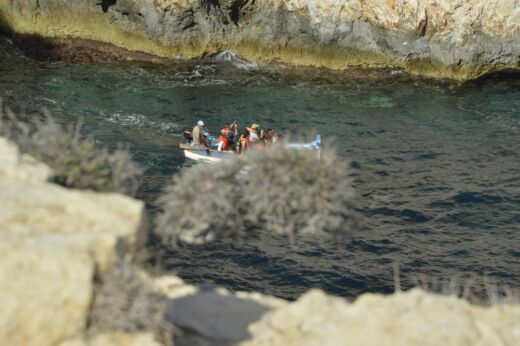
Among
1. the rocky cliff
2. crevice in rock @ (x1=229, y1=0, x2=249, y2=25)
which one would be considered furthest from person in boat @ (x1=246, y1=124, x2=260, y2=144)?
crevice in rock @ (x1=229, y1=0, x2=249, y2=25)

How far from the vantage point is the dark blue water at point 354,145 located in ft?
77.1

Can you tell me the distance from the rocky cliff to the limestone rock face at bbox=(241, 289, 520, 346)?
32.1m

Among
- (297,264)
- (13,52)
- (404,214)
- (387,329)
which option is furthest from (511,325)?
(13,52)

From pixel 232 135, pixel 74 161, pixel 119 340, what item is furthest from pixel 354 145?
pixel 119 340

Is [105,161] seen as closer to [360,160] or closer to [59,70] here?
[360,160]

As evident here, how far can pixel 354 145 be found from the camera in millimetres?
32969

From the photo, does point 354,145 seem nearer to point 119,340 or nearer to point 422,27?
point 422,27

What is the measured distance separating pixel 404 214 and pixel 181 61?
2152 cm

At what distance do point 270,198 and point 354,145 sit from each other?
67.2 ft

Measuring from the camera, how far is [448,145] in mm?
33219

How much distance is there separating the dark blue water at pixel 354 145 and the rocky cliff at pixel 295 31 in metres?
1.47

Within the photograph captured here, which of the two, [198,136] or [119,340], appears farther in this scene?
[198,136]

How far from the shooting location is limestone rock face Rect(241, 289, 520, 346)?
409 inches

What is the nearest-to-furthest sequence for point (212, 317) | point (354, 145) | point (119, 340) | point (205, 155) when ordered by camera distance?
1. point (119, 340)
2. point (212, 317)
3. point (205, 155)
4. point (354, 145)
